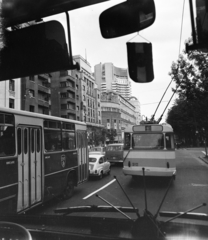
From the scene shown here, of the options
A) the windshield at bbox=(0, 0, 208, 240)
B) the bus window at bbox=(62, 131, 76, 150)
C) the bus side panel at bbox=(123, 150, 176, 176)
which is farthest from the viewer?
the bus side panel at bbox=(123, 150, 176, 176)

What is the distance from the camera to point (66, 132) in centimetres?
742

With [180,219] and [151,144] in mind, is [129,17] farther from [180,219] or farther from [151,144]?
[151,144]

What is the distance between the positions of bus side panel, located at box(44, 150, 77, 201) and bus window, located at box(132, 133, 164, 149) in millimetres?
2963

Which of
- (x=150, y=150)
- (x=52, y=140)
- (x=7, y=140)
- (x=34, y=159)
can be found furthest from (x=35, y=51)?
(x=150, y=150)

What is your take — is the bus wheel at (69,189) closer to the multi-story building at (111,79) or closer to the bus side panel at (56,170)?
the bus side panel at (56,170)

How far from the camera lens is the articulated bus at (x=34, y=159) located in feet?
15.3

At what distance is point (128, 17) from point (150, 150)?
745 centimetres

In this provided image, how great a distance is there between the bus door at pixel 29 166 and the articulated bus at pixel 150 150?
426cm

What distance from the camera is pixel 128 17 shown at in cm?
239

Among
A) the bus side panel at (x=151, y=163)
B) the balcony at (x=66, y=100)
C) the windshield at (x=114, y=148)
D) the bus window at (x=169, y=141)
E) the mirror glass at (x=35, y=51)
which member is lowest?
the bus side panel at (x=151, y=163)

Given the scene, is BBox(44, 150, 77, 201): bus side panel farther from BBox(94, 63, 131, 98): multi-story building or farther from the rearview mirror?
the rearview mirror

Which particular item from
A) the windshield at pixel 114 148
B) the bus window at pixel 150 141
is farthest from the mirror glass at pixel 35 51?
the windshield at pixel 114 148

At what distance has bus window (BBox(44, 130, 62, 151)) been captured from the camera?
6.28 m

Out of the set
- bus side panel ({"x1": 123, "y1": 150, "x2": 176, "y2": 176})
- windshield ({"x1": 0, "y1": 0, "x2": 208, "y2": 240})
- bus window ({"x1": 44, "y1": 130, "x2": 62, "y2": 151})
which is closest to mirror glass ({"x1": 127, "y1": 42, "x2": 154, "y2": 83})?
windshield ({"x1": 0, "y1": 0, "x2": 208, "y2": 240})
